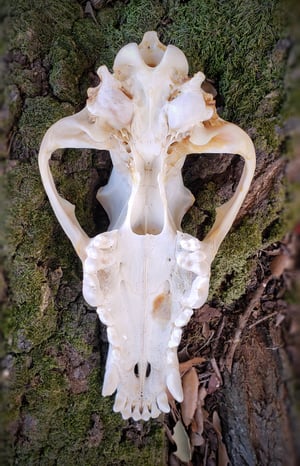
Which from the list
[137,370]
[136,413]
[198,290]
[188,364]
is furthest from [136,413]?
[198,290]

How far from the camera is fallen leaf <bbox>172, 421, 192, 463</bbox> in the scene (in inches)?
50.3

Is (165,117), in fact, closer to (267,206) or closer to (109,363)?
(267,206)

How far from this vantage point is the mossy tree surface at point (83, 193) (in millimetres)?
1182

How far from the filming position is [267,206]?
1.24 metres

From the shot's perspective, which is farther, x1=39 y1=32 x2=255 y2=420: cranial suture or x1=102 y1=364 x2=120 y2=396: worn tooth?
x1=102 y1=364 x2=120 y2=396: worn tooth

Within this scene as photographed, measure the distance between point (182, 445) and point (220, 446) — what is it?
11 centimetres

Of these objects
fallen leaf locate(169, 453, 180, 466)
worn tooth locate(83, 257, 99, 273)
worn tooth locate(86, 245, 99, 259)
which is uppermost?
worn tooth locate(86, 245, 99, 259)

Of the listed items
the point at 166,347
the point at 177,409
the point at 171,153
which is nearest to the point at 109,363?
the point at 166,347

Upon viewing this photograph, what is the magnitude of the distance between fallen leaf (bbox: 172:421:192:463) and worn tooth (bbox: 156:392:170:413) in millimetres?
149

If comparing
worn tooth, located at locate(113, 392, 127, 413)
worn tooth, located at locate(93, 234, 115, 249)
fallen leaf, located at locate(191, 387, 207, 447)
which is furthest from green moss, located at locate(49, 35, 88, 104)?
fallen leaf, located at locate(191, 387, 207, 447)

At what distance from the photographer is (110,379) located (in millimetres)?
1143

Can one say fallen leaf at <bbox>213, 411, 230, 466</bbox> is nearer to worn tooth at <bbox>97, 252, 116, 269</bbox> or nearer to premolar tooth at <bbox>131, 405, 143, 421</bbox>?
premolar tooth at <bbox>131, 405, 143, 421</bbox>

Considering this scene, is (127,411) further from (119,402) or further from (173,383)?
(173,383)

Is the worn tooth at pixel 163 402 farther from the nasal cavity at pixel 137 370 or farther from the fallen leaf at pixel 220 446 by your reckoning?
the fallen leaf at pixel 220 446
